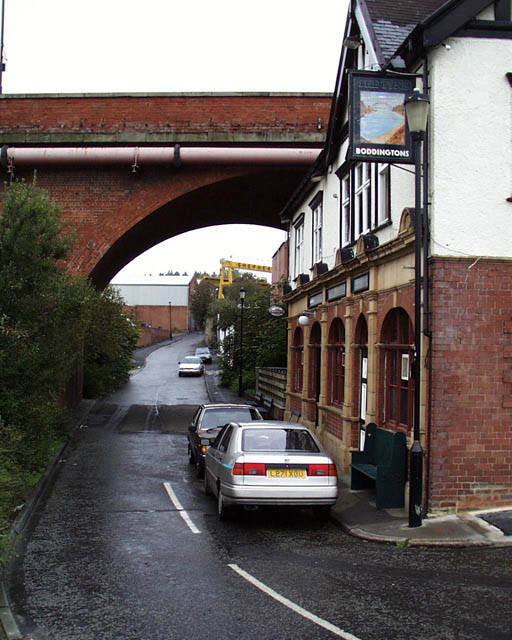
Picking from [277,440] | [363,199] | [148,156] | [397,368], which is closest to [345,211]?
[363,199]

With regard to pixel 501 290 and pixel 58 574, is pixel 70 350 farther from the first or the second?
pixel 501 290

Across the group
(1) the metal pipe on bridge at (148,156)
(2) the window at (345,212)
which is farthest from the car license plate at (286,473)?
(1) the metal pipe on bridge at (148,156)

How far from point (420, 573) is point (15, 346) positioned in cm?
867

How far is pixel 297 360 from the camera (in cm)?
2358

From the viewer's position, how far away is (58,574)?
780 cm

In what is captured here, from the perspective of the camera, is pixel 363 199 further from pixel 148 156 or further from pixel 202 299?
→ pixel 202 299

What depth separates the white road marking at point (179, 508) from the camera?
33.6 ft

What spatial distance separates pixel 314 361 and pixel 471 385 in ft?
33.8

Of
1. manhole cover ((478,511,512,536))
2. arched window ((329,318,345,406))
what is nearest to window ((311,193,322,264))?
arched window ((329,318,345,406))

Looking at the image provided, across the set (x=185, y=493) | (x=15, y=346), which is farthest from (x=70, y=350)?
(x=185, y=493)

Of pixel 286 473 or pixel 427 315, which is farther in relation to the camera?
pixel 427 315

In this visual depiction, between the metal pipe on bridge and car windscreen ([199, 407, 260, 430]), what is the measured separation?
10.2m

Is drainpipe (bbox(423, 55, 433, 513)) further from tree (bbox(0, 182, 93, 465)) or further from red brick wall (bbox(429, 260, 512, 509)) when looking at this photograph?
tree (bbox(0, 182, 93, 465))

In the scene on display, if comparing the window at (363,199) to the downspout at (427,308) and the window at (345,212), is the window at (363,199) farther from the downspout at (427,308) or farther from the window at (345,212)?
the downspout at (427,308)
